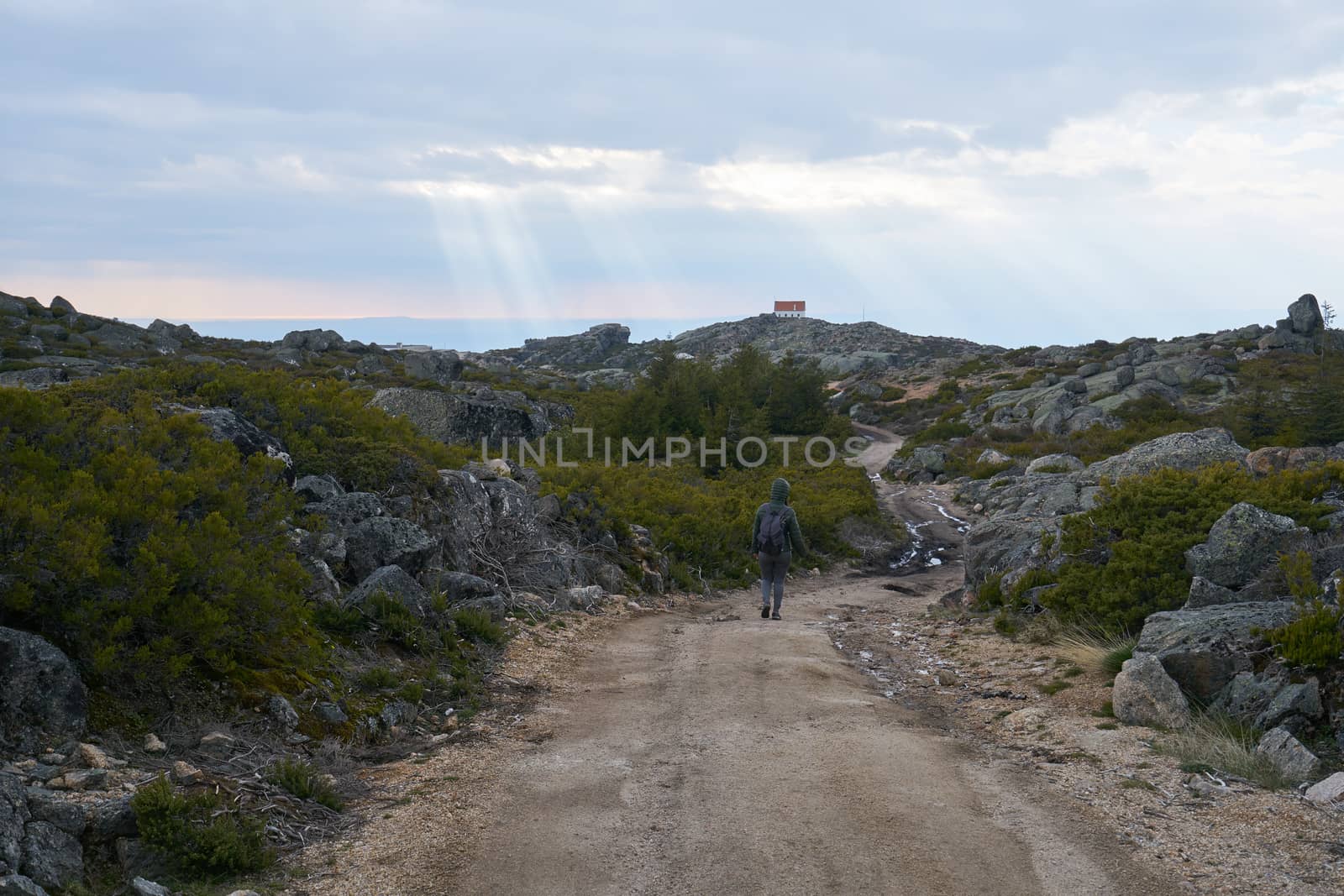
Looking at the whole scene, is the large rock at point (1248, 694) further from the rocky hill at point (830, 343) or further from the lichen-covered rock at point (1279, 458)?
the rocky hill at point (830, 343)

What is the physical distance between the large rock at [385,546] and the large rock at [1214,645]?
25.7ft

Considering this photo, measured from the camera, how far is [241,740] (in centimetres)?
621

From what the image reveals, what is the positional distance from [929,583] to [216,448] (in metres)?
15.5

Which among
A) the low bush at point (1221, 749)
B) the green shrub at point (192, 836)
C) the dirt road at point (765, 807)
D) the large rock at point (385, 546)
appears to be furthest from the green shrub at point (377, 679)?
the low bush at point (1221, 749)

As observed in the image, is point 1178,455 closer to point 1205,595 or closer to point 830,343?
point 1205,595

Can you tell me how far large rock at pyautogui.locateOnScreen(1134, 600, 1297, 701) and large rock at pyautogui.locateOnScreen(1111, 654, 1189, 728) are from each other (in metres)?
0.19

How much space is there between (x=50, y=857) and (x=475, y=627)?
583 cm

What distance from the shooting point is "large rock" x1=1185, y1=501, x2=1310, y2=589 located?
31.4ft

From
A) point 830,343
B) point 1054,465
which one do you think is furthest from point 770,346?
point 1054,465

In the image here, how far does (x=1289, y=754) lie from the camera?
6402mm

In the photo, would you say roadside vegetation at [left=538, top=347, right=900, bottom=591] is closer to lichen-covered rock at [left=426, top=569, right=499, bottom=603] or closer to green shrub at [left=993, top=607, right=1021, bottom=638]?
lichen-covered rock at [left=426, top=569, right=499, bottom=603]

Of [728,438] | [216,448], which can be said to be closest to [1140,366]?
[728,438]

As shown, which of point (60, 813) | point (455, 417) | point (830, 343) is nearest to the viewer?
point (60, 813)

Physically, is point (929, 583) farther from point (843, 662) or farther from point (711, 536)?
point (843, 662)
